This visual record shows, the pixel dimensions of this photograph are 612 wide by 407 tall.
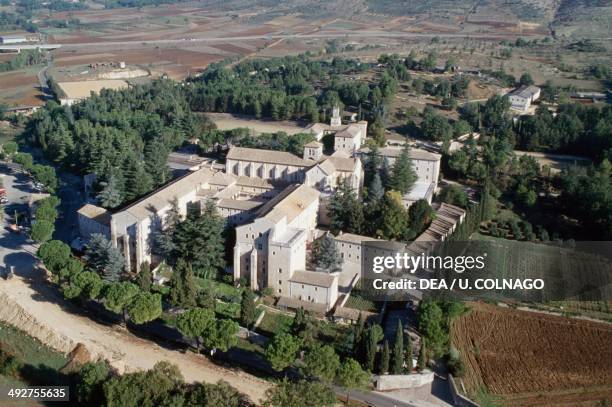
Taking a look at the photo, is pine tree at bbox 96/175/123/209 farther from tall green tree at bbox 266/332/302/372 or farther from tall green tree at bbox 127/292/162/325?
tall green tree at bbox 266/332/302/372

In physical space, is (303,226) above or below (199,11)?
below

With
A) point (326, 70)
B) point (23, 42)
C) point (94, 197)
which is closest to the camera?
point (94, 197)

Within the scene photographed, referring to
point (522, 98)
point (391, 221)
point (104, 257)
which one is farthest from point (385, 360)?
point (522, 98)

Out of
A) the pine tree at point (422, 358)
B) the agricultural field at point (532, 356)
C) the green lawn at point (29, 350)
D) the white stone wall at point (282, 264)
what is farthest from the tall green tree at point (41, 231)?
the agricultural field at point (532, 356)

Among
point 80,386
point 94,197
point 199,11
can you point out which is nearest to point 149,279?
point 80,386

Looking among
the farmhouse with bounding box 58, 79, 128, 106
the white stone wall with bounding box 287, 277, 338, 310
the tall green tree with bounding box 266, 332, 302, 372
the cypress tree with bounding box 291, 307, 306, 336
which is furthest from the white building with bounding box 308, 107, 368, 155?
the farmhouse with bounding box 58, 79, 128, 106

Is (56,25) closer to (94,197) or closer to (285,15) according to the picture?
(285,15)

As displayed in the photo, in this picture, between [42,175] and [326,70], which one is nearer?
[42,175]
